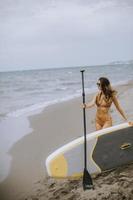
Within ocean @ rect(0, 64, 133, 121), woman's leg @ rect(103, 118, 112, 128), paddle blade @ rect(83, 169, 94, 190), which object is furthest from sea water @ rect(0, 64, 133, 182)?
paddle blade @ rect(83, 169, 94, 190)

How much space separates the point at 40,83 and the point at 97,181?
0.68 meters

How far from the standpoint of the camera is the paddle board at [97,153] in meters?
2.04

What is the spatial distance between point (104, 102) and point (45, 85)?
1.35ft

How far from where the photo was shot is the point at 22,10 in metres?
2.25

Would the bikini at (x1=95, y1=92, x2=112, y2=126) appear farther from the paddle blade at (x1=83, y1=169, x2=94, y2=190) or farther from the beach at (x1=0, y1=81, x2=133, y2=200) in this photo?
the paddle blade at (x1=83, y1=169, x2=94, y2=190)

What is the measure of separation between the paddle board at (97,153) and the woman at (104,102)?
0.16ft

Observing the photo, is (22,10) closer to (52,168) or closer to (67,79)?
(67,79)

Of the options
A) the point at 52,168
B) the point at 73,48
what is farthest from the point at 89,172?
the point at 73,48

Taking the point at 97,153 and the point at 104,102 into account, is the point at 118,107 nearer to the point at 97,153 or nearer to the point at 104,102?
the point at 104,102

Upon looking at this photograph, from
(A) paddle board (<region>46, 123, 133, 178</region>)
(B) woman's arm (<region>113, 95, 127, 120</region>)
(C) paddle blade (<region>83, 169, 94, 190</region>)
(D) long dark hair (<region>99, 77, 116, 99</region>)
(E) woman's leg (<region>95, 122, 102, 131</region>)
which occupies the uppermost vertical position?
(D) long dark hair (<region>99, 77, 116, 99</region>)

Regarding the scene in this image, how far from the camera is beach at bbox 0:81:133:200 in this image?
2025mm

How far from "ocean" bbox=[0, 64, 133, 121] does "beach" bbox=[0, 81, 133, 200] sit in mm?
52

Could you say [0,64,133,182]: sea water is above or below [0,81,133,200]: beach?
above

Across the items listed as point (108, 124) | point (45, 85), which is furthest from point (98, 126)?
point (45, 85)
